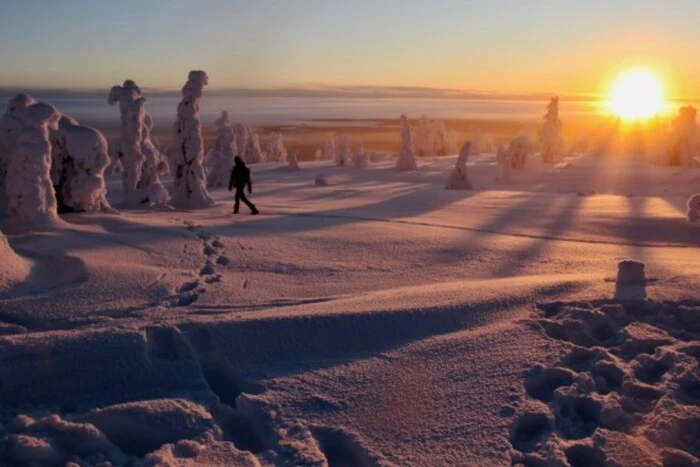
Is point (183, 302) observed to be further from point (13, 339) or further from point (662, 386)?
point (662, 386)

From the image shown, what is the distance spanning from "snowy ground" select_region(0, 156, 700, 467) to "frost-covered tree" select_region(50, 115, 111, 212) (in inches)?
201

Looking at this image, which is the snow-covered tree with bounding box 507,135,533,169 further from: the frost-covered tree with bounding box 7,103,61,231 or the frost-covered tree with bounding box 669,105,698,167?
the frost-covered tree with bounding box 7,103,61,231

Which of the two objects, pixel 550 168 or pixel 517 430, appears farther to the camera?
pixel 550 168

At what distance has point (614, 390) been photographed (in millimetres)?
5152

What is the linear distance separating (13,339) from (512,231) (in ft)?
34.8

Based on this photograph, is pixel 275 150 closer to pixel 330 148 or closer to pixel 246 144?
pixel 330 148

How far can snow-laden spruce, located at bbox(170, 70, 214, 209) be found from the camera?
19.9 m

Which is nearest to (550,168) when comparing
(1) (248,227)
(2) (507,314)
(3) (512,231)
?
(3) (512,231)

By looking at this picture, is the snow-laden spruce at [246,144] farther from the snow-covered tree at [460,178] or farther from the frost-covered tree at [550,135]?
the snow-covered tree at [460,178]

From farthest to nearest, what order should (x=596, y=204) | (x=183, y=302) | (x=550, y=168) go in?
(x=550, y=168) → (x=596, y=204) → (x=183, y=302)

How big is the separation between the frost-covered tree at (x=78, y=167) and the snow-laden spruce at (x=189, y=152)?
4.73 m

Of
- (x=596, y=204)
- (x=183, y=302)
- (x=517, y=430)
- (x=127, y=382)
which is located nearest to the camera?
(x=517, y=430)

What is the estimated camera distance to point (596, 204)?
20719mm

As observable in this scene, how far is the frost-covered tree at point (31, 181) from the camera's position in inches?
446
